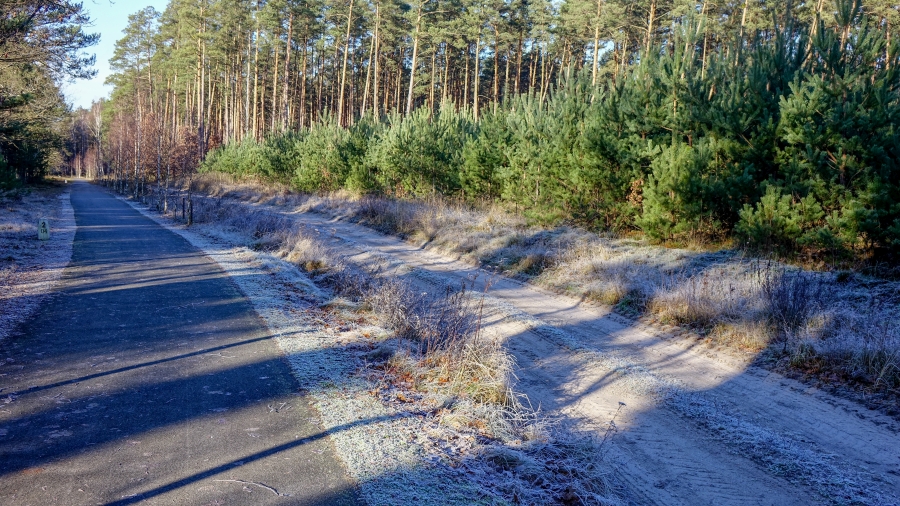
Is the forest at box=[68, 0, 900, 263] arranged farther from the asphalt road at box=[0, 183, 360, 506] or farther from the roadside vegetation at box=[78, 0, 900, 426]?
the asphalt road at box=[0, 183, 360, 506]

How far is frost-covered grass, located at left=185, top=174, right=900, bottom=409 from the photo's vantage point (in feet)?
23.9

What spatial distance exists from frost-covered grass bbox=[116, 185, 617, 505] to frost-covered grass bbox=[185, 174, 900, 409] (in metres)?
3.46

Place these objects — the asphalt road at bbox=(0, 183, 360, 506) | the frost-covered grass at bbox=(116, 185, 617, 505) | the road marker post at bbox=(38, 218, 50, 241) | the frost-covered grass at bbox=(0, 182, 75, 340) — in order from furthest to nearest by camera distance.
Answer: the road marker post at bbox=(38, 218, 50, 241) → the frost-covered grass at bbox=(0, 182, 75, 340) → the frost-covered grass at bbox=(116, 185, 617, 505) → the asphalt road at bbox=(0, 183, 360, 506)

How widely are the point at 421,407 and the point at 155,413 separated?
2.32m

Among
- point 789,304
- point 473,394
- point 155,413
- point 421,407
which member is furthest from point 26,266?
point 789,304

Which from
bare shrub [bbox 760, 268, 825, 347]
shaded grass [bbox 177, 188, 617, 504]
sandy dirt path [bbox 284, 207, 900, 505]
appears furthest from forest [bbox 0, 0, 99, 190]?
bare shrub [bbox 760, 268, 825, 347]

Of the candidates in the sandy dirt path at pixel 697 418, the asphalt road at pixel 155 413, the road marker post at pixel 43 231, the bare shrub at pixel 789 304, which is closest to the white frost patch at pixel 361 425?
the asphalt road at pixel 155 413

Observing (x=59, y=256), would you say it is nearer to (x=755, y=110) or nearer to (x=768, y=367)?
(x=768, y=367)

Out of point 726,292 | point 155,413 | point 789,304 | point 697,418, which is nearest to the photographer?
point 155,413

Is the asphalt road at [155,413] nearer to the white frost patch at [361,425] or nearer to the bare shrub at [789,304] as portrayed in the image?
the white frost patch at [361,425]

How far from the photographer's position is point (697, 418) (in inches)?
242

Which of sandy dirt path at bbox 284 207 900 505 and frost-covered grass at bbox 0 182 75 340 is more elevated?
frost-covered grass at bbox 0 182 75 340

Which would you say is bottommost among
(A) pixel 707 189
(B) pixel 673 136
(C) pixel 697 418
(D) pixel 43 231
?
(C) pixel 697 418

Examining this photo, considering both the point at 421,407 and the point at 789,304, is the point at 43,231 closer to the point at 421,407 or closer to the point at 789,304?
the point at 421,407
